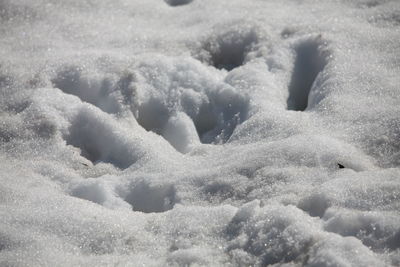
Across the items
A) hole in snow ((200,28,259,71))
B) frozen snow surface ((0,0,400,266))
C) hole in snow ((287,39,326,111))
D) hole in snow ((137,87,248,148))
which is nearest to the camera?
frozen snow surface ((0,0,400,266))

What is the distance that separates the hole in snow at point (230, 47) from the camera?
3541mm

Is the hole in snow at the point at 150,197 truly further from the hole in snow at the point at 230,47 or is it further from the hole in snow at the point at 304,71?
the hole in snow at the point at 230,47

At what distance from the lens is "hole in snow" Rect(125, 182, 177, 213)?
2664 millimetres

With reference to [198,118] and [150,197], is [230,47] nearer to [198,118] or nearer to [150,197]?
[198,118]

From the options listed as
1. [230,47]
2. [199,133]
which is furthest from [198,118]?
[230,47]

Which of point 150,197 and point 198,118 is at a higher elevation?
point 198,118

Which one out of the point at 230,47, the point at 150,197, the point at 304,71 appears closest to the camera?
the point at 150,197

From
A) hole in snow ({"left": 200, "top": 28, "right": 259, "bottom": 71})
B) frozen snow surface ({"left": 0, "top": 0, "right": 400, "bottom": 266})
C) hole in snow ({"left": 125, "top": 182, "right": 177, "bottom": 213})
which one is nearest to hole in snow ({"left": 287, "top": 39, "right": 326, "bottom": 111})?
frozen snow surface ({"left": 0, "top": 0, "right": 400, "bottom": 266})

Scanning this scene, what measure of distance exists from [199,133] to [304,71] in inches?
29.3

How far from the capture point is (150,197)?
8.79 feet

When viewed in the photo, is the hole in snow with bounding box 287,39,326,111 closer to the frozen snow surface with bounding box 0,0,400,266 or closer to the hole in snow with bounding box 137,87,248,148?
the frozen snow surface with bounding box 0,0,400,266

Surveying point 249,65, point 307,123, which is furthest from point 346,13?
point 307,123

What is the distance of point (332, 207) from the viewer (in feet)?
7.68

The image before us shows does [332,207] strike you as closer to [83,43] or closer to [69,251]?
[69,251]
